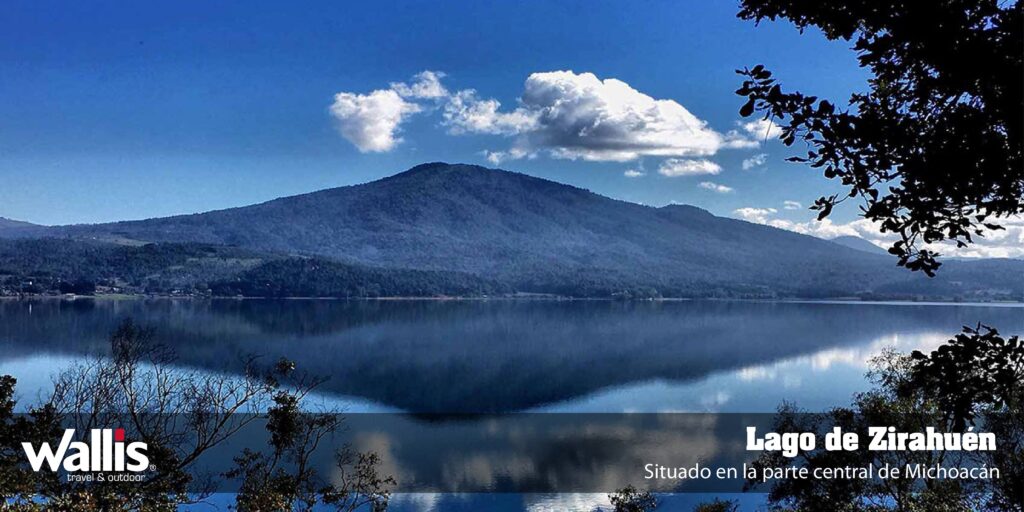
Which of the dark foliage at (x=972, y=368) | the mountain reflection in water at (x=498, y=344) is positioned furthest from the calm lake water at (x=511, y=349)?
the dark foliage at (x=972, y=368)

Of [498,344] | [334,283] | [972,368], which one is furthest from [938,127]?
[334,283]

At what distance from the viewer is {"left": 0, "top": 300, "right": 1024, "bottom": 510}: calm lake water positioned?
5366 cm

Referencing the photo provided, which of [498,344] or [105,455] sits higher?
[105,455]

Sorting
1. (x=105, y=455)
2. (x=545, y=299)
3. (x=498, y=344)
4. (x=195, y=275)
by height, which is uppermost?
(x=195, y=275)

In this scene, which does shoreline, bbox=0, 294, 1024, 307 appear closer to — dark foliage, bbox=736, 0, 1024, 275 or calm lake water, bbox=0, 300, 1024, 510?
calm lake water, bbox=0, 300, 1024, 510

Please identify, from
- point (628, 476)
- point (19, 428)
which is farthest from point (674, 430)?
point (19, 428)

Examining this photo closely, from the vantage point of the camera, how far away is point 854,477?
12.6m

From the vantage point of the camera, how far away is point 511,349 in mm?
83188

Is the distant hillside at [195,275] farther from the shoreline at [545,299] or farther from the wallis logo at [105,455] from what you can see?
the wallis logo at [105,455]

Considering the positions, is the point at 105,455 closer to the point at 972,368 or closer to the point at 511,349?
the point at 972,368

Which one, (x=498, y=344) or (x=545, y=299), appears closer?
(x=498, y=344)

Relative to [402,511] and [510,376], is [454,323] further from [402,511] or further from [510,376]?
[402,511]

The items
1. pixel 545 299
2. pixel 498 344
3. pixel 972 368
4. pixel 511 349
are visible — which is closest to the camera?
pixel 972 368

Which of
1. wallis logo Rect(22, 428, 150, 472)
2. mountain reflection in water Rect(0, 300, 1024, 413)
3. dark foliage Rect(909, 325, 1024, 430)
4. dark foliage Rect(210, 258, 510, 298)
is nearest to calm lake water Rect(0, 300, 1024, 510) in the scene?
mountain reflection in water Rect(0, 300, 1024, 413)
